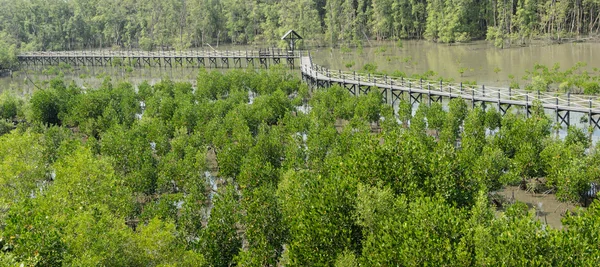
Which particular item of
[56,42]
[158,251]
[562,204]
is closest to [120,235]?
[158,251]

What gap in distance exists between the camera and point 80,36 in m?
121

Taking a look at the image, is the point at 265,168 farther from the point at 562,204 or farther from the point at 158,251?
the point at 562,204

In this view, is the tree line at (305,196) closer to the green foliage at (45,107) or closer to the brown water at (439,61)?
the green foliage at (45,107)

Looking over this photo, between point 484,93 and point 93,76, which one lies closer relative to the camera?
point 484,93

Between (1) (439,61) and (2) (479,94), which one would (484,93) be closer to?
(2) (479,94)

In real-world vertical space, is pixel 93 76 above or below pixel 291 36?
below

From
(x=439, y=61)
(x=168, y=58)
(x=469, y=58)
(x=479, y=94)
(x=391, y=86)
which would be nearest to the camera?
(x=479, y=94)

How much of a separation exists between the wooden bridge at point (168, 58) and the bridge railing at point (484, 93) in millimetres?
23587

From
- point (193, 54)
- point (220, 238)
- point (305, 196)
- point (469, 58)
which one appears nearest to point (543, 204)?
point (305, 196)

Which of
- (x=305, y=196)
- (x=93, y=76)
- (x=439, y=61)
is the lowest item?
(x=305, y=196)

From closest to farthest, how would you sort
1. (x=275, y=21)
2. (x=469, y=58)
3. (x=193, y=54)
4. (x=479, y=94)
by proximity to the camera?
(x=479, y=94)
(x=469, y=58)
(x=193, y=54)
(x=275, y=21)

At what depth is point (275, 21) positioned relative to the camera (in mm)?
105938

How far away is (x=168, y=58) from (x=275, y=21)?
1178 inches

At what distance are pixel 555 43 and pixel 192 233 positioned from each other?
6579 cm
